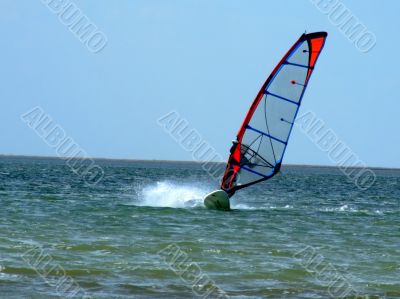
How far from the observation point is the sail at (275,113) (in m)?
20.1

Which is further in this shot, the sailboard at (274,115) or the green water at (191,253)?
the sailboard at (274,115)

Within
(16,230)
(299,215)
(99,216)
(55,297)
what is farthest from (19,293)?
(299,215)

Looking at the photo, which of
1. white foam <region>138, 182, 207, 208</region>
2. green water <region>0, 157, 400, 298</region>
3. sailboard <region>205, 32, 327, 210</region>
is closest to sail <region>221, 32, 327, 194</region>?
sailboard <region>205, 32, 327, 210</region>

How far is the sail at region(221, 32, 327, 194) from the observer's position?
20.1 m

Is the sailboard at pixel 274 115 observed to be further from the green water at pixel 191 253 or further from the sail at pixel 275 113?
the green water at pixel 191 253

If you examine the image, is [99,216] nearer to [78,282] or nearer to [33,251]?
[33,251]

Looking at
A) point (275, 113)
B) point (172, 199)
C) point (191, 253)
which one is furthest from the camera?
point (172, 199)

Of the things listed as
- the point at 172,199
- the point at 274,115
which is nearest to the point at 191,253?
the point at 274,115

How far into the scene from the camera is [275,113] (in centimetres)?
2036

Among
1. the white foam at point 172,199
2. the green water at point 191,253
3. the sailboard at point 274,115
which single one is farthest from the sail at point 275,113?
the white foam at point 172,199

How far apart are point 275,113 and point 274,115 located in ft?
0.18

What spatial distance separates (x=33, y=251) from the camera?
1350cm

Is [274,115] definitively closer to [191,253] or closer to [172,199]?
[191,253]

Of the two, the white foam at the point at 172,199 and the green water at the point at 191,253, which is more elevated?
the white foam at the point at 172,199
